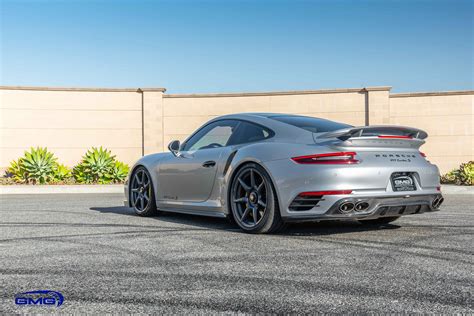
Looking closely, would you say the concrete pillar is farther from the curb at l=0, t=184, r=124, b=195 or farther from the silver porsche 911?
the silver porsche 911

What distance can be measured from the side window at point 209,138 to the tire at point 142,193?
2.87 ft

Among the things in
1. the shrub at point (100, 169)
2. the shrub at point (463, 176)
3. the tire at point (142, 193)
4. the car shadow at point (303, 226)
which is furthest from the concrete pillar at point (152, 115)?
the car shadow at point (303, 226)

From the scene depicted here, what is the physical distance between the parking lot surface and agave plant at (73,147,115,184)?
12422 millimetres

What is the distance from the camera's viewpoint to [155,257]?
4512 mm

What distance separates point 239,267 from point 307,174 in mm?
1503

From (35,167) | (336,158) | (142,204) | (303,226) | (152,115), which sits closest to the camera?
(336,158)

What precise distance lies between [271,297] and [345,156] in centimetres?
236

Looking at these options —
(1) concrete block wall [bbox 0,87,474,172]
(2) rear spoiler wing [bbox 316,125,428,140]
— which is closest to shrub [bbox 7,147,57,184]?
(1) concrete block wall [bbox 0,87,474,172]

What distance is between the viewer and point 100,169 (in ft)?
62.4

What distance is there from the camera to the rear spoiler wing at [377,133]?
5.34 m

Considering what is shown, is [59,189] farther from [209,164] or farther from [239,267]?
[239,267]

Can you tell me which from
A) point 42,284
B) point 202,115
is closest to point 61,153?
point 202,115

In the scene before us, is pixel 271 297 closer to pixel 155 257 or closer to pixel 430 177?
pixel 155 257

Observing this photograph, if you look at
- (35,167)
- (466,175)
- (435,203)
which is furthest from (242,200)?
(35,167)
